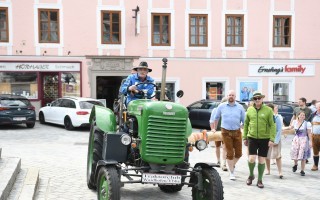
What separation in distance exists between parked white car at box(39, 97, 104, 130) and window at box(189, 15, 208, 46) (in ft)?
24.8

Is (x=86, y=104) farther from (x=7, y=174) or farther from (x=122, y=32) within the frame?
(x=7, y=174)

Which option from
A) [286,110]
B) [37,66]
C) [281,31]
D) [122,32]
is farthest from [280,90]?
[37,66]

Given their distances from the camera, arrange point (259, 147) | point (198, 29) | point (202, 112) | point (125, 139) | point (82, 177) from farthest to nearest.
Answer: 1. point (198, 29)
2. point (202, 112)
3. point (82, 177)
4. point (259, 147)
5. point (125, 139)

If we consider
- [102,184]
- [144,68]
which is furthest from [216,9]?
[102,184]

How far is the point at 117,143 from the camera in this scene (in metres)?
6.73

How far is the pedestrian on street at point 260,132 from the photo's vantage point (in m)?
8.70

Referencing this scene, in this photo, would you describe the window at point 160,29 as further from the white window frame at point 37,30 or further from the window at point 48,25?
the window at point 48,25

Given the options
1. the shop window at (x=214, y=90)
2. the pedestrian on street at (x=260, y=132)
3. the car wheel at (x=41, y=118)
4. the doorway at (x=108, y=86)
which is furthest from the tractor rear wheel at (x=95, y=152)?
the shop window at (x=214, y=90)

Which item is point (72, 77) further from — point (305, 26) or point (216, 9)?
point (305, 26)

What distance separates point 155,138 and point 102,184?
100 cm

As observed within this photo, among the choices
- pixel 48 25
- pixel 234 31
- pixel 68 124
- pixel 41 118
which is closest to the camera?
pixel 68 124

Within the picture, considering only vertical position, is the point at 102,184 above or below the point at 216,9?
below

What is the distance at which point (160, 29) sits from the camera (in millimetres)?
23984

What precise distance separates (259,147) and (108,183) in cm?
388
